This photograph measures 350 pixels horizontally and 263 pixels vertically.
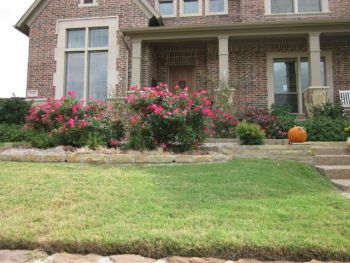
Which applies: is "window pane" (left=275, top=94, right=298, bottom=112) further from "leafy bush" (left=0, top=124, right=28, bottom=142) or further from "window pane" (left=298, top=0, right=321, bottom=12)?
"leafy bush" (left=0, top=124, right=28, bottom=142)

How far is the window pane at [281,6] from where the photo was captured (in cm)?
1233

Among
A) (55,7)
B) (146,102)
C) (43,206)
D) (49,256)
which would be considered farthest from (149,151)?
(55,7)

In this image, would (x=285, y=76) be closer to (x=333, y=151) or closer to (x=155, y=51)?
(x=155, y=51)

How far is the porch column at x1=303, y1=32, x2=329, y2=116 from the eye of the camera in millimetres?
10102

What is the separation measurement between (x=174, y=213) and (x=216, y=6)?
11.9 meters

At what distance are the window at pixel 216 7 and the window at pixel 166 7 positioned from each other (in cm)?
152

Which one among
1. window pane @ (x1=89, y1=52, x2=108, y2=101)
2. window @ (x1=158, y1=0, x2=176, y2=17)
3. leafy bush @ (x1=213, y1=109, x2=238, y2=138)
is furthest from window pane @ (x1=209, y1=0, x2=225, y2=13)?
leafy bush @ (x1=213, y1=109, x2=238, y2=138)

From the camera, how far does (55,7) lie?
1214 cm

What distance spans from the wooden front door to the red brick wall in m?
2.12

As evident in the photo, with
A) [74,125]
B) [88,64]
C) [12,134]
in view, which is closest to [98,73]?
[88,64]

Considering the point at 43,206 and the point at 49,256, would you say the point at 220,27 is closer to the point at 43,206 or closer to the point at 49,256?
the point at 43,206

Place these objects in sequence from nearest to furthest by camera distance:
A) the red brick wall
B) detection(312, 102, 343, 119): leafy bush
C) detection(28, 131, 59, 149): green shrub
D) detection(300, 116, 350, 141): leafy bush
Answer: detection(28, 131, 59, 149): green shrub
detection(300, 116, 350, 141): leafy bush
detection(312, 102, 343, 119): leafy bush
the red brick wall

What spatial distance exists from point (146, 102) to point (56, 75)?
6.43 meters

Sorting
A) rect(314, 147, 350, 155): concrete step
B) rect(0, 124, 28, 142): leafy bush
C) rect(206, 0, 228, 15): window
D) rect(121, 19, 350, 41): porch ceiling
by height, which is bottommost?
rect(314, 147, 350, 155): concrete step
